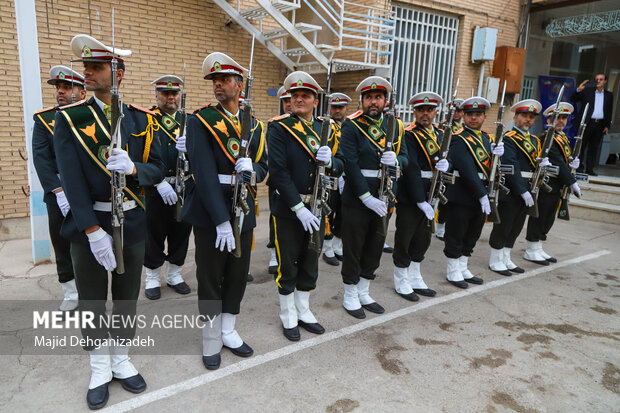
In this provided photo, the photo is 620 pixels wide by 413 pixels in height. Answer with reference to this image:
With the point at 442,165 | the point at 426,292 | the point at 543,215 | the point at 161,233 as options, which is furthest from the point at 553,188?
the point at 161,233

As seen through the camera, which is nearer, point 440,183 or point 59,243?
point 59,243

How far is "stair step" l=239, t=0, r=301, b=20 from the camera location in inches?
273

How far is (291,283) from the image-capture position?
3615 millimetres

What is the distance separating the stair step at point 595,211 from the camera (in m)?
8.62

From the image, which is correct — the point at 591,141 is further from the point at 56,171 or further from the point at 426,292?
the point at 56,171

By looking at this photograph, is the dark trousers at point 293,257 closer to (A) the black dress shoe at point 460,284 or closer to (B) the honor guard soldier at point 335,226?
(B) the honor guard soldier at point 335,226

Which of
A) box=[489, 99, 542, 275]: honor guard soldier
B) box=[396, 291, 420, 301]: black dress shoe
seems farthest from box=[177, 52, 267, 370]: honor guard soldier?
box=[489, 99, 542, 275]: honor guard soldier

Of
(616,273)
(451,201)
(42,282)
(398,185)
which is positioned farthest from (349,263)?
(616,273)

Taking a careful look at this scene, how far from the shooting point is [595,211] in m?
8.94

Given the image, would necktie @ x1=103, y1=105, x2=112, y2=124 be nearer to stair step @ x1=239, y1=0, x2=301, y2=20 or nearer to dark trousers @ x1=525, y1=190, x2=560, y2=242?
stair step @ x1=239, y1=0, x2=301, y2=20

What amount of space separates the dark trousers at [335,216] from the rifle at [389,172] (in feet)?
4.41

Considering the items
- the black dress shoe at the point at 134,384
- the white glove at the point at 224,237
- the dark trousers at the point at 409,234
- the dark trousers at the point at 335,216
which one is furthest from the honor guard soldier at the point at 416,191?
the black dress shoe at the point at 134,384

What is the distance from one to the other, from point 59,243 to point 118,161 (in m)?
1.86

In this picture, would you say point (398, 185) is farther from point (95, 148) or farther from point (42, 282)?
point (42, 282)
